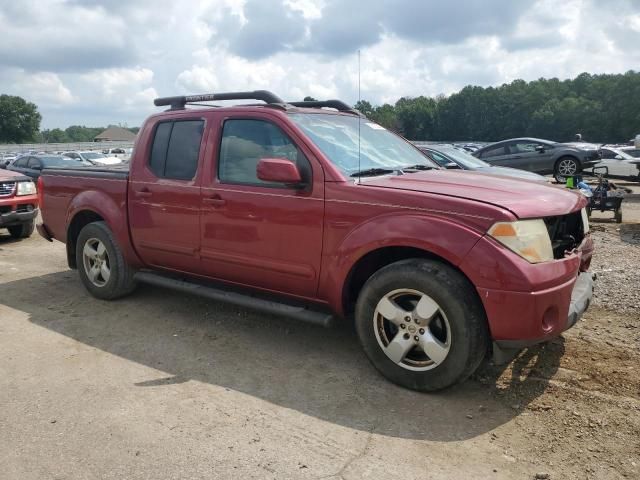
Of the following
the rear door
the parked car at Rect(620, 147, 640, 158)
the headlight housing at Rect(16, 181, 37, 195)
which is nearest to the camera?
the rear door

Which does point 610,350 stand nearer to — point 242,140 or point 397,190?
point 397,190

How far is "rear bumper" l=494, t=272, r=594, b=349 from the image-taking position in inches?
121

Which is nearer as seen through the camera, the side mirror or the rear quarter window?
the side mirror

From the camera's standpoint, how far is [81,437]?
119 inches

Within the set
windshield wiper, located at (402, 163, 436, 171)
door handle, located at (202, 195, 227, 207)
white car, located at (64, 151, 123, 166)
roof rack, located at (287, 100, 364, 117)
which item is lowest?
white car, located at (64, 151, 123, 166)

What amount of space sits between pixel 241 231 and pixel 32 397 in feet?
5.87

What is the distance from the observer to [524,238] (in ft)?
10.3

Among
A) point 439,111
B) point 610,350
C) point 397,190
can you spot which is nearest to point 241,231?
point 397,190

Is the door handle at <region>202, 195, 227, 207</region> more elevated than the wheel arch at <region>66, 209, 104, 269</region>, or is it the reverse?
the door handle at <region>202, 195, 227, 207</region>

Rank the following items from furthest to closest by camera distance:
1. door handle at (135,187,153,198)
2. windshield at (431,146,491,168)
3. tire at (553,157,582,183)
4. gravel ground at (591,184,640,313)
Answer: tire at (553,157,582,183) → windshield at (431,146,491,168) → gravel ground at (591,184,640,313) → door handle at (135,187,153,198)

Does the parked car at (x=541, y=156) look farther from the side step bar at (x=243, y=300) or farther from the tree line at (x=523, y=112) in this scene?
the tree line at (x=523, y=112)

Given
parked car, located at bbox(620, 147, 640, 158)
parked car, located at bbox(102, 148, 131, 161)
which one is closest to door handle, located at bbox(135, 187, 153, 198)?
parked car, located at bbox(620, 147, 640, 158)

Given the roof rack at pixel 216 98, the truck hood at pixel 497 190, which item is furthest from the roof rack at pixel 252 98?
the truck hood at pixel 497 190

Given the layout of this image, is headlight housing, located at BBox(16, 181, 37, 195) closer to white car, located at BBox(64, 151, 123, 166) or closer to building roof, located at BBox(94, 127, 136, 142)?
white car, located at BBox(64, 151, 123, 166)
